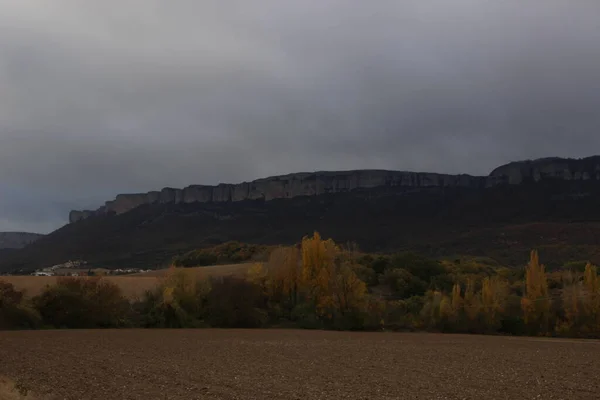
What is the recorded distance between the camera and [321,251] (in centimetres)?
5584

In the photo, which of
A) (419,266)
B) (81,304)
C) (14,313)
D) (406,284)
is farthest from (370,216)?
(14,313)

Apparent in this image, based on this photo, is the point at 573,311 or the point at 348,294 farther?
the point at 348,294

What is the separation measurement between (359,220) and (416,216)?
13074 millimetres

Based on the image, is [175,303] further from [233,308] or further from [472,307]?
[472,307]

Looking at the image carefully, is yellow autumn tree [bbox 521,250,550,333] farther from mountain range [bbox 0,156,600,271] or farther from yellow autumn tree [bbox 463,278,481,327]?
mountain range [bbox 0,156,600,271]

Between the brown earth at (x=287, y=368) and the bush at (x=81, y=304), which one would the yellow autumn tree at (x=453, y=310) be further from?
the bush at (x=81, y=304)

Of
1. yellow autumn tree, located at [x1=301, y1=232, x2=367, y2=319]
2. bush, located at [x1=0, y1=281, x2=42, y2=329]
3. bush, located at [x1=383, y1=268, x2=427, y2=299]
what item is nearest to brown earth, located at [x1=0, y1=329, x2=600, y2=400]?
bush, located at [x1=0, y1=281, x2=42, y2=329]

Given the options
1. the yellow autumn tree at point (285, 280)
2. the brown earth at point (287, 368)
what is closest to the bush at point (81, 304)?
the brown earth at point (287, 368)

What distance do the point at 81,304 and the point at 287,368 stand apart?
2939cm

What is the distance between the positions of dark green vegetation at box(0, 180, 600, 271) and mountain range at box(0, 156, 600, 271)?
26 centimetres

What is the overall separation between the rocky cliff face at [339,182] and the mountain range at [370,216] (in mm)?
329

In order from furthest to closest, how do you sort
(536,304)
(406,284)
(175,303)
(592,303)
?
1. (406,284)
2. (536,304)
3. (592,303)
4. (175,303)

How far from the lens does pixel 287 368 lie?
24797 millimetres

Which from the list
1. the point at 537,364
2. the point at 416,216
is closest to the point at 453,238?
the point at 416,216
